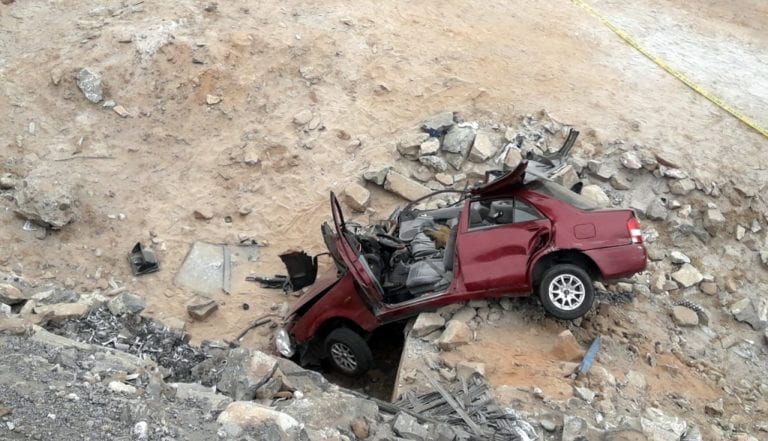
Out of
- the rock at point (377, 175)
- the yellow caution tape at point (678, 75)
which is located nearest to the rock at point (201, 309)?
the rock at point (377, 175)

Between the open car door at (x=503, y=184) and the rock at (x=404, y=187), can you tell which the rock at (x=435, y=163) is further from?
the open car door at (x=503, y=184)

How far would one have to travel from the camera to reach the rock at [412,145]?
11102 millimetres

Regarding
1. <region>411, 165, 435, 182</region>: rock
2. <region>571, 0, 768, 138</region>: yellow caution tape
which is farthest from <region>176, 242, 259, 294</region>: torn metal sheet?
<region>571, 0, 768, 138</region>: yellow caution tape

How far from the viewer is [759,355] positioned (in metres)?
8.16

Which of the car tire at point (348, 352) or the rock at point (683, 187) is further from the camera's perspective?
the rock at point (683, 187)

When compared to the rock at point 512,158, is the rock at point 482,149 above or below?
below

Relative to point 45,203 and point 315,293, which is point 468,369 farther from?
point 45,203

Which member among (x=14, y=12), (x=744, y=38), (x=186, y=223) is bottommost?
(x=186, y=223)

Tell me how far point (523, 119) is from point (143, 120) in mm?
6182

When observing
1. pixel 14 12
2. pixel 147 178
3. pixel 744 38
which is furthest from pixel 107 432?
pixel 744 38

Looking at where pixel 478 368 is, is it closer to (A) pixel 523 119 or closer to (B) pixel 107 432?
(B) pixel 107 432

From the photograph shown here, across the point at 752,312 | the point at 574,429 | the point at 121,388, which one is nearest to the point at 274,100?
the point at 121,388

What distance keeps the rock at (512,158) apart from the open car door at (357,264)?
3.45 meters

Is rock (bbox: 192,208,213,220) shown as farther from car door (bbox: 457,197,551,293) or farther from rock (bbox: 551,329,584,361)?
rock (bbox: 551,329,584,361)
